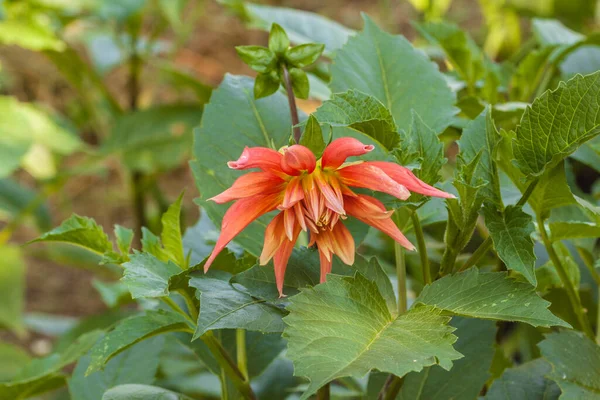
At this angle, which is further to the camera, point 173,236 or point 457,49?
point 457,49

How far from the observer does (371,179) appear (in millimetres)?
439

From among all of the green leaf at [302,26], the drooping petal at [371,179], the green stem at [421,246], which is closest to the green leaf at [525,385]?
the green stem at [421,246]

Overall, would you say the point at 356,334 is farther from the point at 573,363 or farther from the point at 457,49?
the point at 457,49

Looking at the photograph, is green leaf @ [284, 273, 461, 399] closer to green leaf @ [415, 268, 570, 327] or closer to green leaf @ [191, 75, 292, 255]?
green leaf @ [415, 268, 570, 327]

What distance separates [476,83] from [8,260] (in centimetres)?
104

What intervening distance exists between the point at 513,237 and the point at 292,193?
15cm

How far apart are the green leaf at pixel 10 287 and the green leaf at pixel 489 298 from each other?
3.68ft

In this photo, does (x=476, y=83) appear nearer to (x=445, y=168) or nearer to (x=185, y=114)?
(x=445, y=168)

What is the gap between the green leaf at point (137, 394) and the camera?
20.9 inches

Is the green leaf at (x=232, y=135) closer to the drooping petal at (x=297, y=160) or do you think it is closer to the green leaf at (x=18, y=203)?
the drooping petal at (x=297, y=160)

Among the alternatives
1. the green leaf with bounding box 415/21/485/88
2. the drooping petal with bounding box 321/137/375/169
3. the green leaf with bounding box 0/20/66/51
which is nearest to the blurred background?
the green leaf with bounding box 0/20/66/51

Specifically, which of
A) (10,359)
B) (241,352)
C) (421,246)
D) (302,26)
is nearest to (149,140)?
(10,359)

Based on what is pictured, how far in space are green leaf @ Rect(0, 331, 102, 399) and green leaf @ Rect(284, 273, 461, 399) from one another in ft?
0.93

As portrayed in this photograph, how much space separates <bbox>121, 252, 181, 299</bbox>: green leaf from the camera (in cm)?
45
